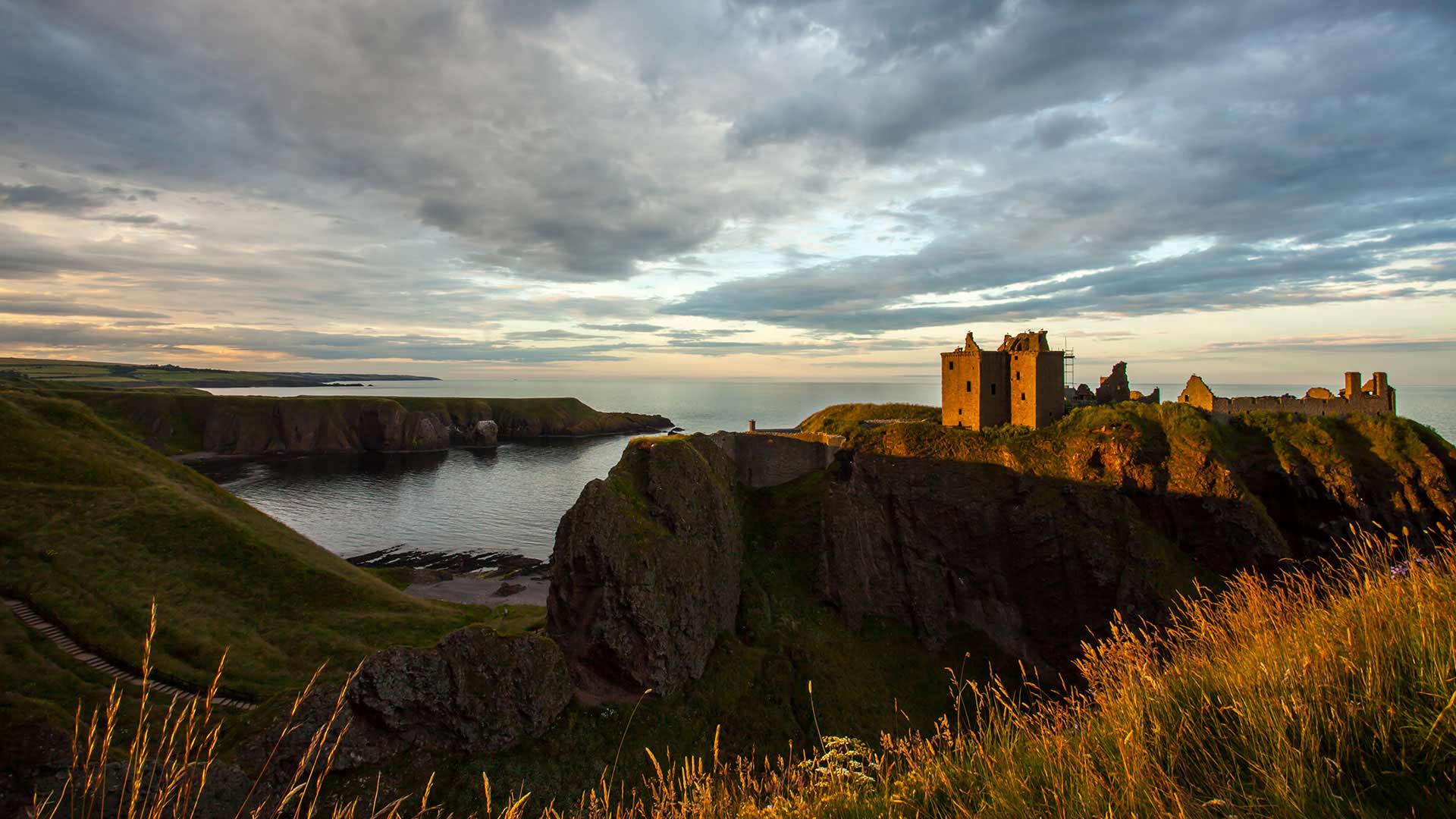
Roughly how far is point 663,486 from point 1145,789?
3092cm

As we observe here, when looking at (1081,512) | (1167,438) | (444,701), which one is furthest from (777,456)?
(444,701)

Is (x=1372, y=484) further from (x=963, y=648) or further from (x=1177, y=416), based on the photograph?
(x=963, y=648)

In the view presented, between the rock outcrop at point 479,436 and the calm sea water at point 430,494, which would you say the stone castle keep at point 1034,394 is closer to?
the calm sea water at point 430,494

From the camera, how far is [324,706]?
20.9 m

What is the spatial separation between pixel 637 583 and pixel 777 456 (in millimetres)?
20583

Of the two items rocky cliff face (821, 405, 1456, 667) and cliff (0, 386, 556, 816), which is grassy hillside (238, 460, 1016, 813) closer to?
cliff (0, 386, 556, 816)

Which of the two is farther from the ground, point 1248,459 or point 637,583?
point 1248,459

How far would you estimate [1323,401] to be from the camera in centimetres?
4738

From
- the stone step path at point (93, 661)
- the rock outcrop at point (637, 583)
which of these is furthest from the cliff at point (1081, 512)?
the stone step path at point (93, 661)

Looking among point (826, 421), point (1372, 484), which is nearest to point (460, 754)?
point (826, 421)

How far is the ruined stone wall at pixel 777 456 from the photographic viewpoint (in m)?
48.4

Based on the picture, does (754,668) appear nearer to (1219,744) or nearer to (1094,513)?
(1094,513)

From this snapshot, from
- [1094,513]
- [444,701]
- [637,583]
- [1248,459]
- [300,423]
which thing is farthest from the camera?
[300,423]

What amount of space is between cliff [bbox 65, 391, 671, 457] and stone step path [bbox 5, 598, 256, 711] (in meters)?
124
